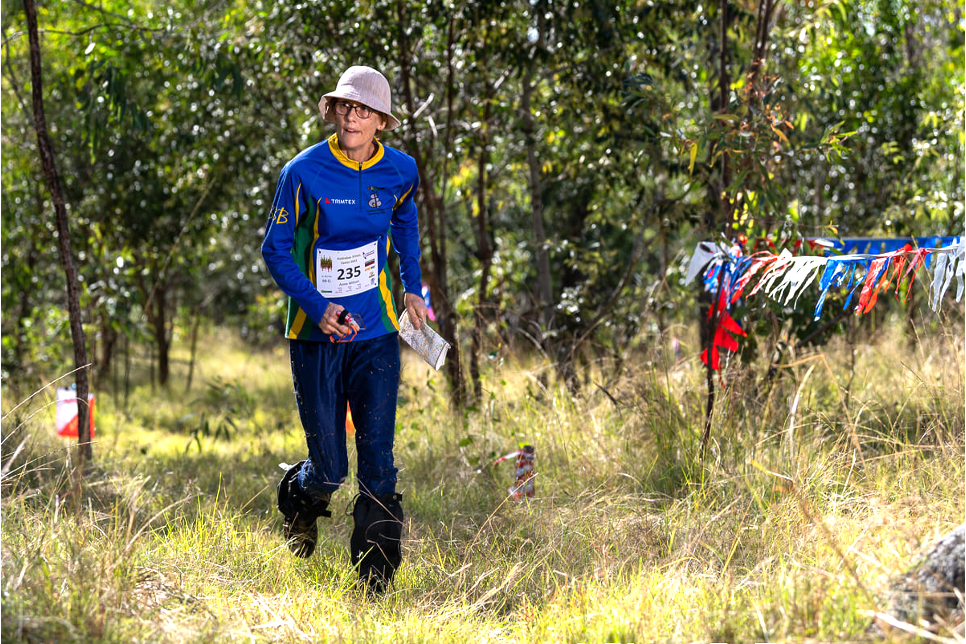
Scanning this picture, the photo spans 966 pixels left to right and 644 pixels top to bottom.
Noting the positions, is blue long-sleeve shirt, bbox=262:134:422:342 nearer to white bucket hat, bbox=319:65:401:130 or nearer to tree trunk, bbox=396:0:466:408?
white bucket hat, bbox=319:65:401:130

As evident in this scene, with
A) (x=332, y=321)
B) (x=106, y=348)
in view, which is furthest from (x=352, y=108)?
(x=106, y=348)

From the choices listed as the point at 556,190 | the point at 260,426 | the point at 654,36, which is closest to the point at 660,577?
the point at 654,36

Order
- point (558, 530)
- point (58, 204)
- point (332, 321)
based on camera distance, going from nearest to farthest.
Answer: point (332, 321) → point (558, 530) → point (58, 204)

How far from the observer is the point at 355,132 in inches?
133

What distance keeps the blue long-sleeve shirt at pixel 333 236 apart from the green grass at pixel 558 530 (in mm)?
926

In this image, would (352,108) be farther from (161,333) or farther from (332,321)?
(161,333)

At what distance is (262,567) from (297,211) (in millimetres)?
1405

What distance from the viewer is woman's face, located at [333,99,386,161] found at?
3355 mm

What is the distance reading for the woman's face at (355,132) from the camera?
3355mm

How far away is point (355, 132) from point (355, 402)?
3.42 feet

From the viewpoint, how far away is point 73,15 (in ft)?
27.4

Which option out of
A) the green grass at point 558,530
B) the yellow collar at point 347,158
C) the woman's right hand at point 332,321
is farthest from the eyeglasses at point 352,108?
the green grass at point 558,530

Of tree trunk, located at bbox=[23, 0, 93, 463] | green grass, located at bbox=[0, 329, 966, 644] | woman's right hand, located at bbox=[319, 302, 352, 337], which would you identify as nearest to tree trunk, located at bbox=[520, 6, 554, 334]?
green grass, located at bbox=[0, 329, 966, 644]

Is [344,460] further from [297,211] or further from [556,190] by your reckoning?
[556,190]
